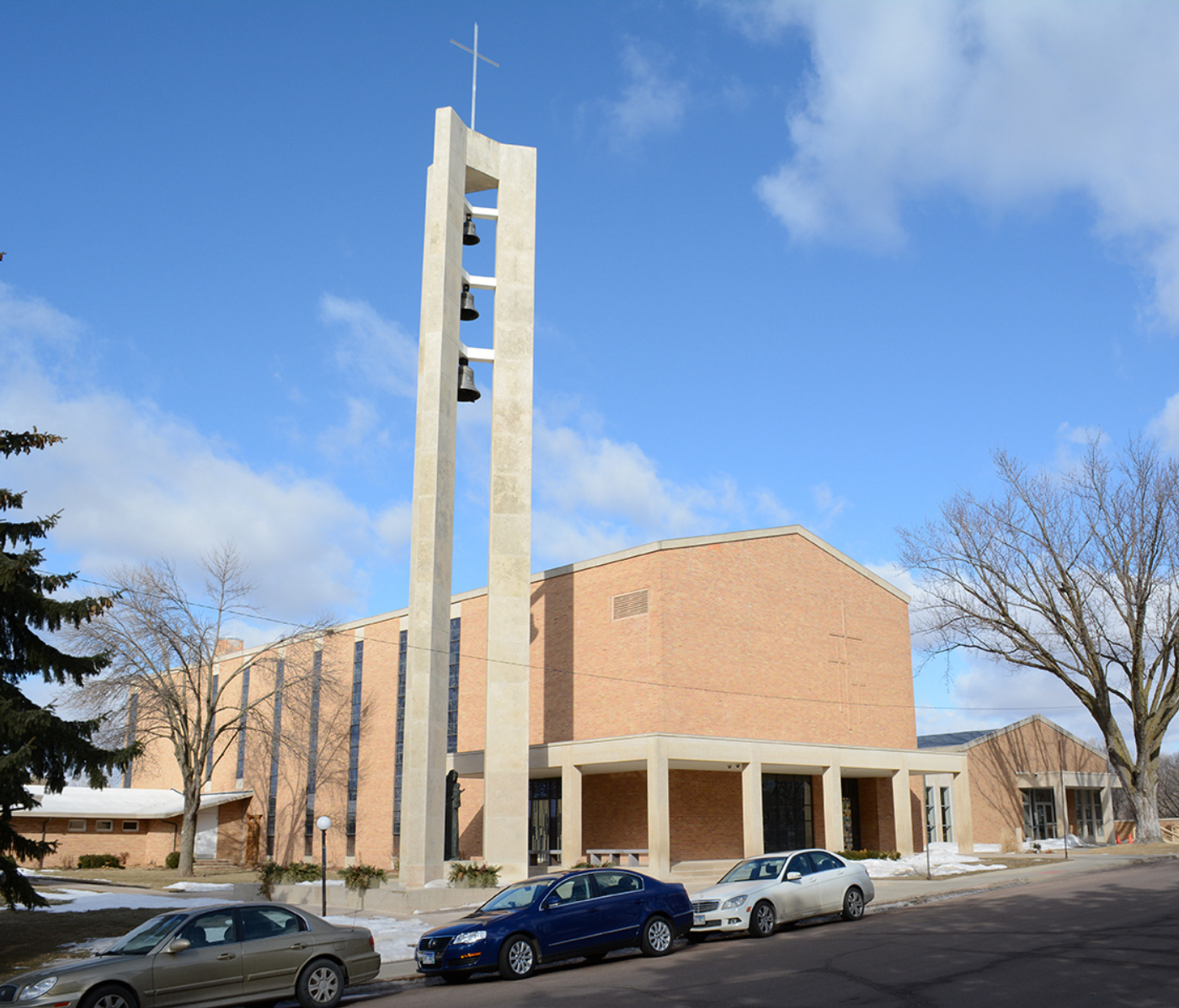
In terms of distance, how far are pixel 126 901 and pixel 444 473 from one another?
14469 millimetres

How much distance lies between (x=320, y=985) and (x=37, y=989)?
10.9 ft

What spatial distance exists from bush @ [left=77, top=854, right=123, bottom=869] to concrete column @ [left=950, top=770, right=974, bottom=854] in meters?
38.8

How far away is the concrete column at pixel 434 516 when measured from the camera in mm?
27734

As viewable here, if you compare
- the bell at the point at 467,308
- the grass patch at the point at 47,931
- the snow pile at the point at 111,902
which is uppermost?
the bell at the point at 467,308

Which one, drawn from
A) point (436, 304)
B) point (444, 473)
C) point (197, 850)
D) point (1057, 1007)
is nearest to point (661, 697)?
point (444, 473)

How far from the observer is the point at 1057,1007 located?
33.4ft

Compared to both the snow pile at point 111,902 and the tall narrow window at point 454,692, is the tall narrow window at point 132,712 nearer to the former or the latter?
the snow pile at point 111,902

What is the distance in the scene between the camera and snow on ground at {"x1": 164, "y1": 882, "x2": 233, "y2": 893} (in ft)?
106

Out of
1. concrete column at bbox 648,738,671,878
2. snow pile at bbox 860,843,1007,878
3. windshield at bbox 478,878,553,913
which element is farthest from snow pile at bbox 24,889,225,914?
snow pile at bbox 860,843,1007,878

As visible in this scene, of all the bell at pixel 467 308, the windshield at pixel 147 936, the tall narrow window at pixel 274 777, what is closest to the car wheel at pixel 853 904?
the windshield at pixel 147 936

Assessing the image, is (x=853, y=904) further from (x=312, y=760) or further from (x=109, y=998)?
(x=312, y=760)

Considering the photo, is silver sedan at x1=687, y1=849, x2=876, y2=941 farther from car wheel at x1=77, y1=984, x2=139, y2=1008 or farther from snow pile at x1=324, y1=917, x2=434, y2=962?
car wheel at x1=77, y1=984, x2=139, y2=1008

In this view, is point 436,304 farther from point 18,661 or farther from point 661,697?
point 18,661

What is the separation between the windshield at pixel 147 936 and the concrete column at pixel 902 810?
3146 centimetres
